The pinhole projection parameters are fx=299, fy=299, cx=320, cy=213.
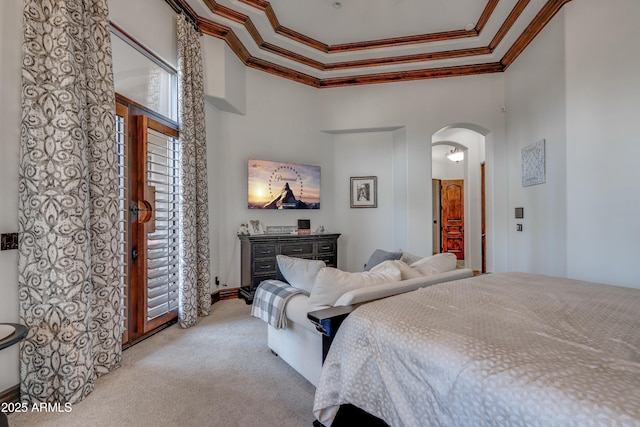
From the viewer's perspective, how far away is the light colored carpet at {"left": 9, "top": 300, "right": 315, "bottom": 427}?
1.78 meters

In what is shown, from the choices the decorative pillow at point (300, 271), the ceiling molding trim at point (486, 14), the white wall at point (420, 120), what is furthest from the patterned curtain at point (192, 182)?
the ceiling molding trim at point (486, 14)

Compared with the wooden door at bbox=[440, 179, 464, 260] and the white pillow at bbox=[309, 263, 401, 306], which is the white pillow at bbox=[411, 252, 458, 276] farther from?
the wooden door at bbox=[440, 179, 464, 260]

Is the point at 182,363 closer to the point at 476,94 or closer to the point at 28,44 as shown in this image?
the point at 28,44

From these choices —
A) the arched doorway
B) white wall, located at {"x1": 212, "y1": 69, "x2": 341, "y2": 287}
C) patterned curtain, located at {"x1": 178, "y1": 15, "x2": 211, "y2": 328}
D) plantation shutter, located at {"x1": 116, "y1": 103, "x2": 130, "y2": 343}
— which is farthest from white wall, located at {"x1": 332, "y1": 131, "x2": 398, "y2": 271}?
plantation shutter, located at {"x1": 116, "y1": 103, "x2": 130, "y2": 343}

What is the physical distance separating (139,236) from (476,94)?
17.2 feet

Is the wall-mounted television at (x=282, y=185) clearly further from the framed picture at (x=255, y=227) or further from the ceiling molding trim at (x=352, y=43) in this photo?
the ceiling molding trim at (x=352, y=43)

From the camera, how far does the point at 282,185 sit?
487 cm

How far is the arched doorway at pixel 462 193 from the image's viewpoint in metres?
6.42

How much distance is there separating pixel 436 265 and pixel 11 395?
9.67ft

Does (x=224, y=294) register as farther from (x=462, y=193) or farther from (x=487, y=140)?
(x=462, y=193)

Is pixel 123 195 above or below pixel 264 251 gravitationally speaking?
above

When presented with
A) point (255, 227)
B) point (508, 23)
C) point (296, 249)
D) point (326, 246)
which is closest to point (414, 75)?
point (508, 23)

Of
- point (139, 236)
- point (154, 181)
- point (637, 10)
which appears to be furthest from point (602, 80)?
point (139, 236)

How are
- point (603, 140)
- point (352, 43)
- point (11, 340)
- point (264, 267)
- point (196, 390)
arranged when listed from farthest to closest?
point (352, 43) → point (264, 267) → point (603, 140) → point (196, 390) → point (11, 340)
